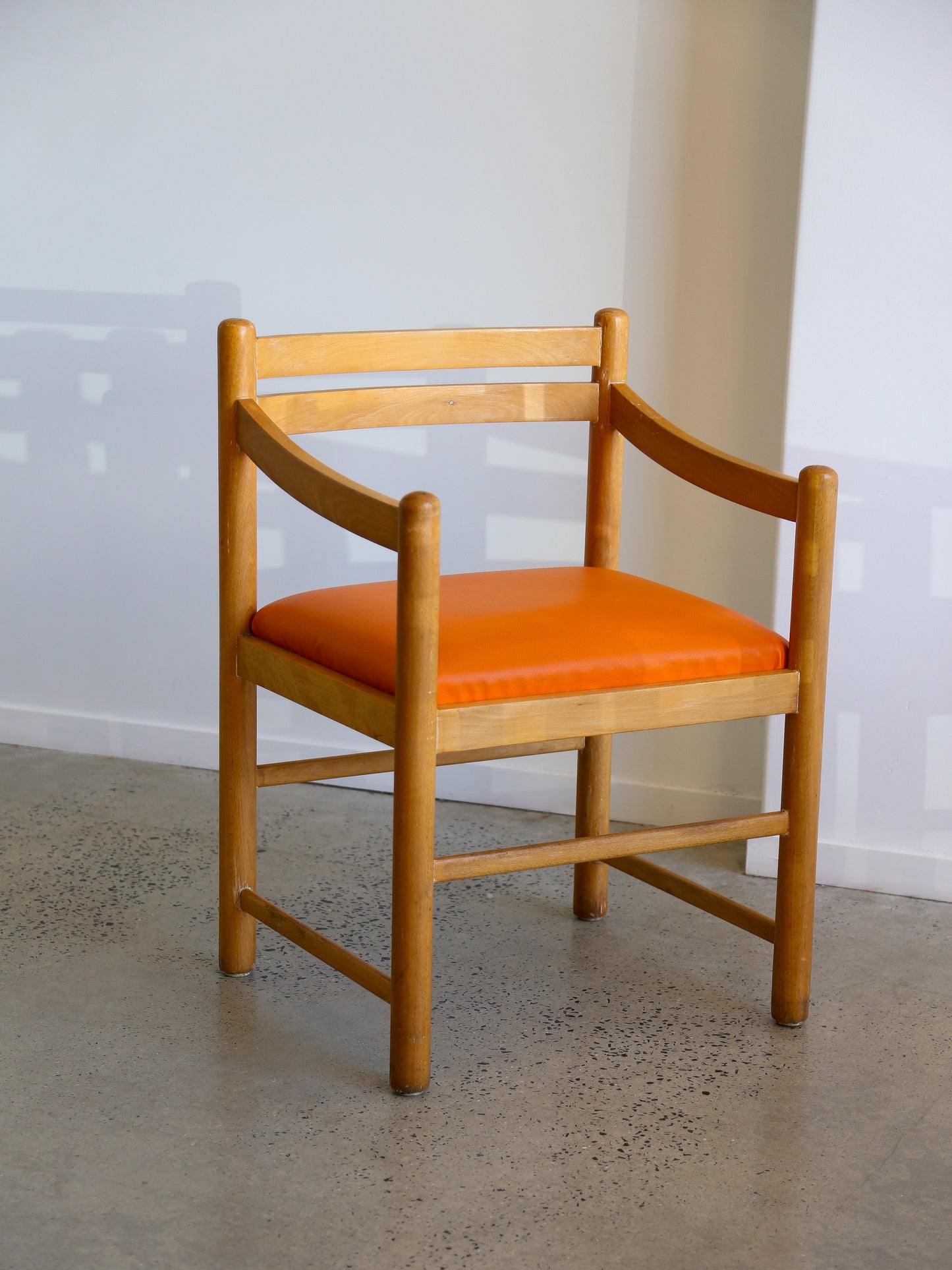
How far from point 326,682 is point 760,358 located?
3.29ft

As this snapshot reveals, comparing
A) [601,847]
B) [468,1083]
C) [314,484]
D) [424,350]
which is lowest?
[468,1083]

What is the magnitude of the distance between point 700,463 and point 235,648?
58 cm

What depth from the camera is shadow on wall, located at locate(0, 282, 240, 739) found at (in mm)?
2527

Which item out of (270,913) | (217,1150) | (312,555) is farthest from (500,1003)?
(312,555)

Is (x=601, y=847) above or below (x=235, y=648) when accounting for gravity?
below

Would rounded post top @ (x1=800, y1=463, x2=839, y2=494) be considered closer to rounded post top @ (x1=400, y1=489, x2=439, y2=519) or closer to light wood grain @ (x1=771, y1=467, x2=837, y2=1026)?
light wood grain @ (x1=771, y1=467, x2=837, y2=1026)

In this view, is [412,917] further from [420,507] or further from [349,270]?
[349,270]

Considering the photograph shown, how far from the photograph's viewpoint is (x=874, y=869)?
85.0 inches

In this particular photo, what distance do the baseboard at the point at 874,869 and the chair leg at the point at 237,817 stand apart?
0.79 m

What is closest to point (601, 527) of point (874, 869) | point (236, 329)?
point (236, 329)

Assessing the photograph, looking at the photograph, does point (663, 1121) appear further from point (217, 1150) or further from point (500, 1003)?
point (217, 1150)

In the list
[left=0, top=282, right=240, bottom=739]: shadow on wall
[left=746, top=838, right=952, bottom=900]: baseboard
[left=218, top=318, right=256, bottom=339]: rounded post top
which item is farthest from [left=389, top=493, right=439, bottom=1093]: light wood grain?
[left=0, top=282, right=240, bottom=739]: shadow on wall

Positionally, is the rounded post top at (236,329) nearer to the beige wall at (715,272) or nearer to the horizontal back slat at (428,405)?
the horizontal back slat at (428,405)

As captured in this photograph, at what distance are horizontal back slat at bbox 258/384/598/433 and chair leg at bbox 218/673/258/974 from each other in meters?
0.31
